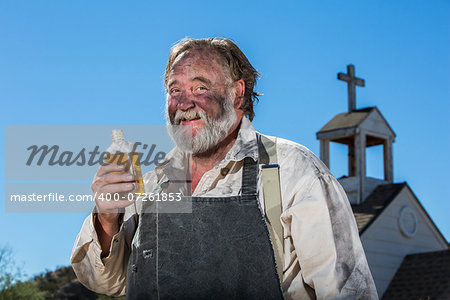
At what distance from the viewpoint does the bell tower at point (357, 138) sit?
1853 centimetres

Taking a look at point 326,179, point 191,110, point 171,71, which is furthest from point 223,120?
point 326,179

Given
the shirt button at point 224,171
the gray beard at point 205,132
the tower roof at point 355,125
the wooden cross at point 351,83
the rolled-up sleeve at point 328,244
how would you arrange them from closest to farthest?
the rolled-up sleeve at point 328,244 → the shirt button at point 224,171 → the gray beard at point 205,132 → the tower roof at point 355,125 → the wooden cross at point 351,83

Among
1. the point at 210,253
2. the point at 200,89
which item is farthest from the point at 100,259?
the point at 200,89

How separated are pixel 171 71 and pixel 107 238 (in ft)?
3.48

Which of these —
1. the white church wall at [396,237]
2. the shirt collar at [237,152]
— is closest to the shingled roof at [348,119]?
the white church wall at [396,237]

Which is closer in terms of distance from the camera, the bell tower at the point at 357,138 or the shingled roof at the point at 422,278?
the shingled roof at the point at 422,278

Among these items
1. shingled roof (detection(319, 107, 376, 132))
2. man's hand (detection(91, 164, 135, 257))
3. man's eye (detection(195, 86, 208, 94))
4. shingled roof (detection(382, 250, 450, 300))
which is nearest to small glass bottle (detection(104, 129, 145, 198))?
man's hand (detection(91, 164, 135, 257))

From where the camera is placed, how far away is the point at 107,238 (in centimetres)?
361

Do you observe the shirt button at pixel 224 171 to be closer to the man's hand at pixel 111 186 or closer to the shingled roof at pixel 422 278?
the man's hand at pixel 111 186

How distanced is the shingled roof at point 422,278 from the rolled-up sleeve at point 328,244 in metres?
13.6

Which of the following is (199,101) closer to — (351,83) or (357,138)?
(357,138)

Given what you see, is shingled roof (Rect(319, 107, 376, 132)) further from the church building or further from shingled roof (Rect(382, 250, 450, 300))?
shingled roof (Rect(382, 250, 450, 300))

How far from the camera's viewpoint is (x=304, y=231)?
3.11 meters

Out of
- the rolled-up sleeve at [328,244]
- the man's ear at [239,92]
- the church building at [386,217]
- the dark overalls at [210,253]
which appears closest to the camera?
the rolled-up sleeve at [328,244]
